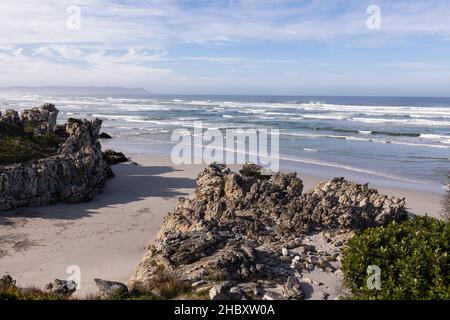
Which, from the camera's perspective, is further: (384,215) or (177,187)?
(177,187)

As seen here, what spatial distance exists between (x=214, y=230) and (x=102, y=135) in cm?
3335

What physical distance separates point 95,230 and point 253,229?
6.63 m

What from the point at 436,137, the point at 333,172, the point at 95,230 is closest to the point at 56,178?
the point at 95,230

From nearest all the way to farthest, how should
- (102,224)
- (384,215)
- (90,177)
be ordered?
(384,215) → (102,224) → (90,177)

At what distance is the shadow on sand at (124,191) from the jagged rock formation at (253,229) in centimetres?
524

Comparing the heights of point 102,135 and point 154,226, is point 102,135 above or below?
above

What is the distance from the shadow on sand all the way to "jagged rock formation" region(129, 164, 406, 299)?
524cm

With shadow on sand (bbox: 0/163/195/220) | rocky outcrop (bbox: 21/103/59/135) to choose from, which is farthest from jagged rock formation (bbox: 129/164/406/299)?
rocky outcrop (bbox: 21/103/59/135)

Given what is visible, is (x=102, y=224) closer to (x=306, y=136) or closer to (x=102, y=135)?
(x=102, y=135)

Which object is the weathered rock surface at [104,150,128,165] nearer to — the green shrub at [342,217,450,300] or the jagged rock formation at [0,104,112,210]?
the jagged rock formation at [0,104,112,210]

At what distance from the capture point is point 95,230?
16.2 meters

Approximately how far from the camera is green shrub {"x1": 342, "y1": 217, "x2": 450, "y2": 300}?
7.93 metres
